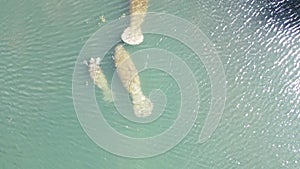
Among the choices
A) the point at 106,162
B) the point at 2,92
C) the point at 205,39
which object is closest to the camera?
the point at 106,162

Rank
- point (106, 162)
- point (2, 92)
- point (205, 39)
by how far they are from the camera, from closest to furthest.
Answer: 1. point (106, 162)
2. point (2, 92)
3. point (205, 39)

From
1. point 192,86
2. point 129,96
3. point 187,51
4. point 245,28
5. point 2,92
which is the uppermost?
point 245,28

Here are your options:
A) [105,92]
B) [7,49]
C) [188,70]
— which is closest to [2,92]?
[7,49]

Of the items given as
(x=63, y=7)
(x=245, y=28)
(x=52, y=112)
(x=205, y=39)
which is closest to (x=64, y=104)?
(x=52, y=112)

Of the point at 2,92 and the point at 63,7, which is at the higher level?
the point at 63,7

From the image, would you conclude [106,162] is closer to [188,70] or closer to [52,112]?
[52,112]

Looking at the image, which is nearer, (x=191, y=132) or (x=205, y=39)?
(x=191, y=132)
